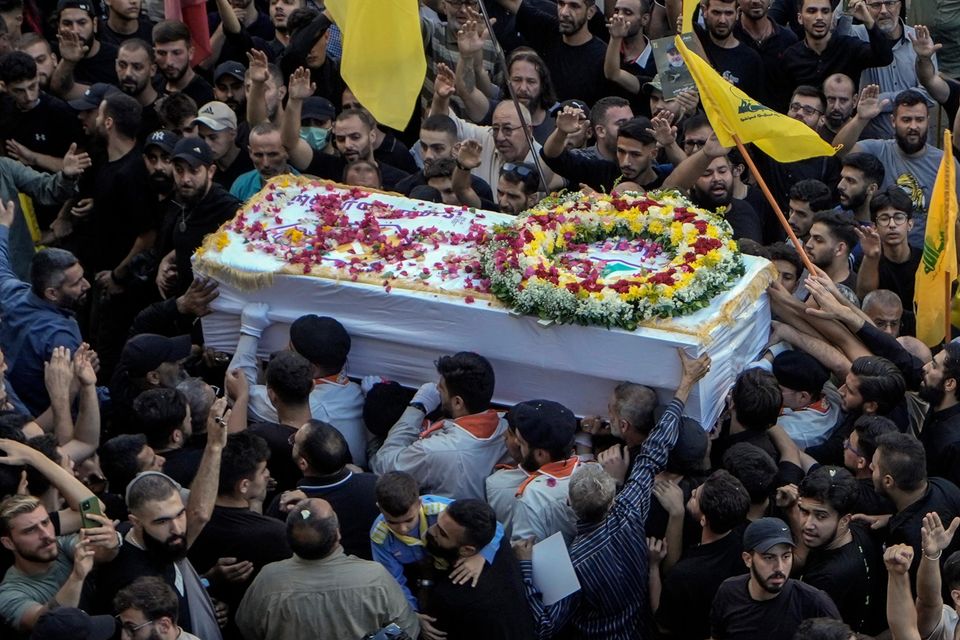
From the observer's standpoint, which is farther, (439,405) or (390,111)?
(390,111)

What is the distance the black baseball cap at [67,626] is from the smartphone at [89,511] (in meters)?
0.61

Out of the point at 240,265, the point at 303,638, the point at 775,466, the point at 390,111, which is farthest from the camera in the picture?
the point at 390,111

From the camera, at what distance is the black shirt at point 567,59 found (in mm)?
12414

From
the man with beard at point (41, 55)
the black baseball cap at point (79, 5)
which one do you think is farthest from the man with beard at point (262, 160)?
the black baseball cap at point (79, 5)

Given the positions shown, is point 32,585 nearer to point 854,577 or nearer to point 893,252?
point 854,577

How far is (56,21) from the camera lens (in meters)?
13.2

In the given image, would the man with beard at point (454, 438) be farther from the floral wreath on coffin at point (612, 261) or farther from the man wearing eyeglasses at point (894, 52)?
the man wearing eyeglasses at point (894, 52)

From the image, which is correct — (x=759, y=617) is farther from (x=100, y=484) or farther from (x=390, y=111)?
(x=390, y=111)

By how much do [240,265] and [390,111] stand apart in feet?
5.55

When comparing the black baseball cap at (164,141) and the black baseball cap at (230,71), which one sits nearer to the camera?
the black baseball cap at (164,141)

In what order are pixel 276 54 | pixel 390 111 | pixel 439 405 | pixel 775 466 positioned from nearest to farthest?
pixel 775 466
pixel 439 405
pixel 390 111
pixel 276 54

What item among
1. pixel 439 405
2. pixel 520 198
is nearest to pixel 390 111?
pixel 520 198

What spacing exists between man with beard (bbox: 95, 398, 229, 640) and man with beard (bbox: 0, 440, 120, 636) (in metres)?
0.09

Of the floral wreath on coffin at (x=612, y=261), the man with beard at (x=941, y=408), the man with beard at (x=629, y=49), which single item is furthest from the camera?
the man with beard at (x=629, y=49)
